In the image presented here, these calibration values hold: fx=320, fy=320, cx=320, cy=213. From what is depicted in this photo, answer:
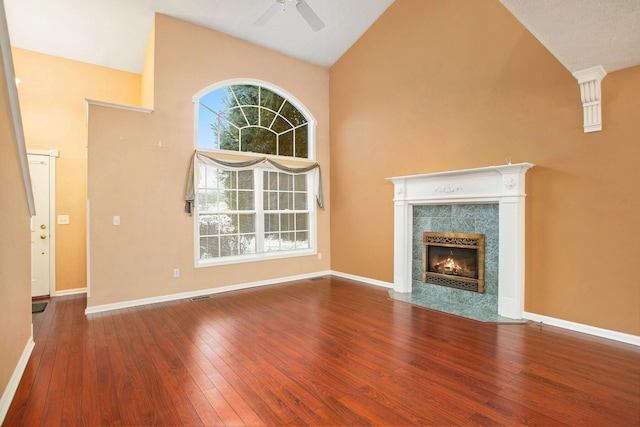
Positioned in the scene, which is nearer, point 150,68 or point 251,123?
point 150,68

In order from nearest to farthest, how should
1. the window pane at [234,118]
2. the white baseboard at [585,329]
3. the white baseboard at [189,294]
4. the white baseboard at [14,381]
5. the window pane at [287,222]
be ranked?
the white baseboard at [14,381]
the white baseboard at [585,329]
the white baseboard at [189,294]
the window pane at [234,118]
the window pane at [287,222]

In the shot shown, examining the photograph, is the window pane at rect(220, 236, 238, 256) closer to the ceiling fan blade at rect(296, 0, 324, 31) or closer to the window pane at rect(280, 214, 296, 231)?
the window pane at rect(280, 214, 296, 231)

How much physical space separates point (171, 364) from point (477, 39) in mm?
4910

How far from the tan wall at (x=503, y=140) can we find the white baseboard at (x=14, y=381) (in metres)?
4.32

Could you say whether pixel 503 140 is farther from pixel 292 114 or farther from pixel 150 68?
pixel 150 68

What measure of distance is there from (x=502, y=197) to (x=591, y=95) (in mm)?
1245

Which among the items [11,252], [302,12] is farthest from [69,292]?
[302,12]

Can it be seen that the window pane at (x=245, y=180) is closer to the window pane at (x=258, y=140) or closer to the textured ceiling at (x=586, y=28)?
the window pane at (x=258, y=140)

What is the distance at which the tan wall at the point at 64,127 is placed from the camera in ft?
15.7

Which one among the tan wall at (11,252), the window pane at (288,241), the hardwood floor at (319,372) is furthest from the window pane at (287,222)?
the tan wall at (11,252)

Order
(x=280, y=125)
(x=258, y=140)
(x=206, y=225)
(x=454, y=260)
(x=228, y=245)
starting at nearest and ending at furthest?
(x=454, y=260)
(x=206, y=225)
(x=228, y=245)
(x=258, y=140)
(x=280, y=125)

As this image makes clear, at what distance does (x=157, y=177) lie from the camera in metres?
4.50

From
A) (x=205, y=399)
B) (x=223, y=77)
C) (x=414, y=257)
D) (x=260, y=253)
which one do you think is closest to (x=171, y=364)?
(x=205, y=399)

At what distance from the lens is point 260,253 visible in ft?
17.9
